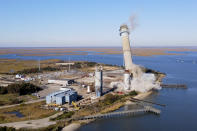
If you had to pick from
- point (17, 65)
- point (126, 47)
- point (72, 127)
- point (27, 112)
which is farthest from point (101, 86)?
point (17, 65)

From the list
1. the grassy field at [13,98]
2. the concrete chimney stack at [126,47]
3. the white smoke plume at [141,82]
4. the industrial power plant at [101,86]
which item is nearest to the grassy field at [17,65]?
the industrial power plant at [101,86]

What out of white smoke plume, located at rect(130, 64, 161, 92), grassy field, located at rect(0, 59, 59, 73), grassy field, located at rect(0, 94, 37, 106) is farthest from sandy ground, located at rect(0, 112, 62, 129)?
grassy field, located at rect(0, 59, 59, 73)

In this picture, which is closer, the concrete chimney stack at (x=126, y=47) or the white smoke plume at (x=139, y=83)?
the white smoke plume at (x=139, y=83)

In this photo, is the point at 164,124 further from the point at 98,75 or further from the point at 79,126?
the point at 98,75

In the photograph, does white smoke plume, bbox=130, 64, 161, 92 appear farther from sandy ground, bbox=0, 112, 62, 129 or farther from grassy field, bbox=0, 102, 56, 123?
sandy ground, bbox=0, 112, 62, 129

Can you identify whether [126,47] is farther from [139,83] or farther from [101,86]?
[101,86]

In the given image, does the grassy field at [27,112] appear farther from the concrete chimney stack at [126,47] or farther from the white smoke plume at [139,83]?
the concrete chimney stack at [126,47]

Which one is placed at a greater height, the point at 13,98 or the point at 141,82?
the point at 141,82
